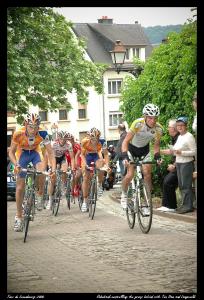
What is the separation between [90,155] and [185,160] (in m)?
2.77

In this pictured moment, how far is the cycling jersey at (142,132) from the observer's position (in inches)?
450

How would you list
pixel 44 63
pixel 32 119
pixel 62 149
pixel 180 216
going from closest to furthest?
pixel 32 119, pixel 180 216, pixel 62 149, pixel 44 63

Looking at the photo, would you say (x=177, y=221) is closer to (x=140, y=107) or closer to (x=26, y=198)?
(x=26, y=198)

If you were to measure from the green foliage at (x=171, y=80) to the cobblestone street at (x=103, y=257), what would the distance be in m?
3.35

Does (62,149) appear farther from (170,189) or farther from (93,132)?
(170,189)

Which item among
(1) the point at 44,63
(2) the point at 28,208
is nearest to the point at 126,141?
(2) the point at 28,208

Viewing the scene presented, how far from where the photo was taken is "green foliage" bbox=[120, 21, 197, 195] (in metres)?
14.9

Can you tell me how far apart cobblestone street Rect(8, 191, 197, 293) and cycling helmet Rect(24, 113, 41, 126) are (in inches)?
72.9

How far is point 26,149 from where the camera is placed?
1194cm

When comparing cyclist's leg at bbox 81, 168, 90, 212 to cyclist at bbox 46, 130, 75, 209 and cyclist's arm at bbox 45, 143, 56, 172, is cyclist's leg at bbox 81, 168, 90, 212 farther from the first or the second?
cyclist's arm at bbox 45, 143, 56, 172

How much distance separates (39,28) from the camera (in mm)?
25719

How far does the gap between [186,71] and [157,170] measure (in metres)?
3.36

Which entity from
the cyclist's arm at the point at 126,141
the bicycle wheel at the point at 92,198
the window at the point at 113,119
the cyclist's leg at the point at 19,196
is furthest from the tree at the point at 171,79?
the window at the point at 113,119

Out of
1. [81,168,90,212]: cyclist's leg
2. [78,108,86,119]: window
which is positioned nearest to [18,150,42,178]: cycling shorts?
[81,168,90,212]: cyclist's leg
